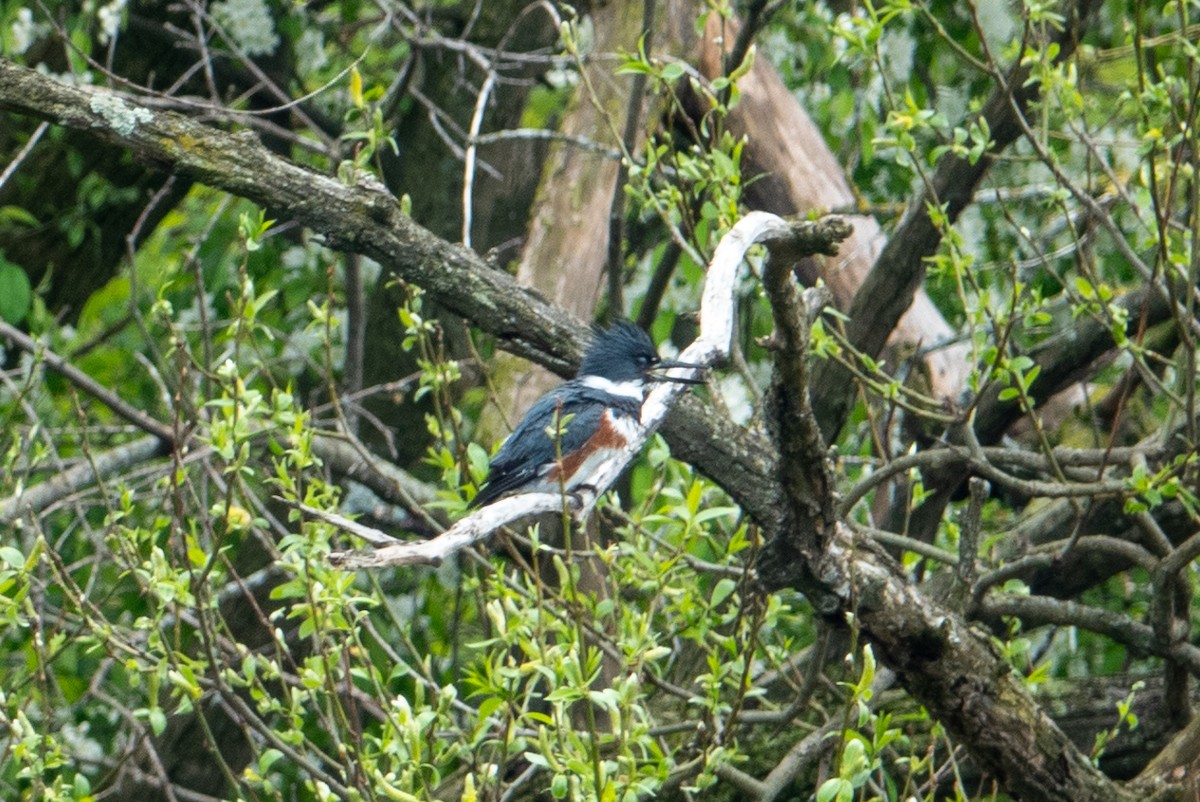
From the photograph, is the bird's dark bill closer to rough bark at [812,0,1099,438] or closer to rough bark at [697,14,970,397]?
rough bark at [812,0,1099,438]

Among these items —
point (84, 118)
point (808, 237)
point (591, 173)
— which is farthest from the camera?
point (591, 173)

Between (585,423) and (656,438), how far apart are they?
0.75 metres

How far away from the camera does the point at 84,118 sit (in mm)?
2658

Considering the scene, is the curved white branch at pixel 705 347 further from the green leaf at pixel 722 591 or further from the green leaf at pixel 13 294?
the green leaf at pixel 13 294

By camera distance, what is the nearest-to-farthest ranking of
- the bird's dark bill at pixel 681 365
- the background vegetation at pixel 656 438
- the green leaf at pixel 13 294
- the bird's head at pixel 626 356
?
the bird's dark bill at pixel 681 365
the background vegetation at pixel 656 438
the bird's head at pixel 626 356
the green leaf at pixel 13 294

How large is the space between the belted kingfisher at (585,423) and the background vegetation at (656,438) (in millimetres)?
178

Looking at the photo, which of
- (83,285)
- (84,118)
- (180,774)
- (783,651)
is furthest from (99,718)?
(84,118)

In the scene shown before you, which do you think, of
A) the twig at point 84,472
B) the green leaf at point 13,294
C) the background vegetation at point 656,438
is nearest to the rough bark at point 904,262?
the background vegetation at point 656,438

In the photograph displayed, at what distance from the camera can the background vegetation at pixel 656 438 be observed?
284 centimetres

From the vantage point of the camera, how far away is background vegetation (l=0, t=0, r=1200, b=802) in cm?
284

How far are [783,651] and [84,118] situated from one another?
1.98 meters

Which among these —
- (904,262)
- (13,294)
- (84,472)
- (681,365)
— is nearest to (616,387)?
(904,262)

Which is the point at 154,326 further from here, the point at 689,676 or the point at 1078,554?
the point at 1078,554

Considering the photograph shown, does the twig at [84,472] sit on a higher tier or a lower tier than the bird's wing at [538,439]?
lower
